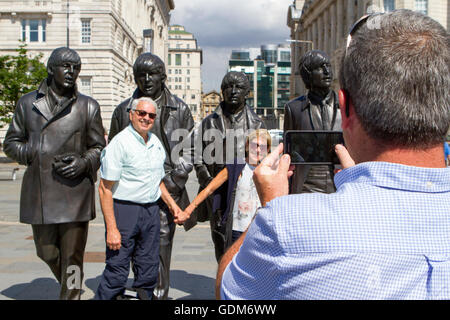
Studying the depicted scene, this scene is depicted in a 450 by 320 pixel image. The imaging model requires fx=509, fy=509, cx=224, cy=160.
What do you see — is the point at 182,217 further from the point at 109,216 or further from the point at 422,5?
the point at 422,5

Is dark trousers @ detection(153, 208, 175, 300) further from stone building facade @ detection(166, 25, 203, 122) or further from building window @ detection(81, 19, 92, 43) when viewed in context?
stone building facade @ detection(166, 25, 203, 122)

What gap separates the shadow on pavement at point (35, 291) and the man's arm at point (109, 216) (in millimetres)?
1388

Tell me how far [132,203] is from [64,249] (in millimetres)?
800

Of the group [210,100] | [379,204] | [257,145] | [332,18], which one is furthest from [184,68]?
[379,204]

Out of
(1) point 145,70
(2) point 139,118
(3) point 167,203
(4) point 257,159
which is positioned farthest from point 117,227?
(1) point 145,70

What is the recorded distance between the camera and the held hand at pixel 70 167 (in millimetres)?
4086

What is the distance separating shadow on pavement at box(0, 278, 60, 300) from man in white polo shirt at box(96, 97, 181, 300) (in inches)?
50.1

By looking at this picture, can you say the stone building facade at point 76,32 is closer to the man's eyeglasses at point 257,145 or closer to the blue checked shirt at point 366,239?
the man's eyeglasses at point 257,145

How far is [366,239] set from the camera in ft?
3.58

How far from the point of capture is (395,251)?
3.60ft

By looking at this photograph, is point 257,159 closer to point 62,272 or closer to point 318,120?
point 318,120

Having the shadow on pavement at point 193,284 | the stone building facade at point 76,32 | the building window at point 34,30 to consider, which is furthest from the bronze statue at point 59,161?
the building window at point 34,30
